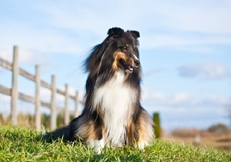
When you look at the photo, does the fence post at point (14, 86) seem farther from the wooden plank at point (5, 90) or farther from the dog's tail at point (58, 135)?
the dog's tail at point (58, 135)

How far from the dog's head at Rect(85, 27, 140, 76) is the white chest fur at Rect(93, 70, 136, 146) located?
169 millimetres

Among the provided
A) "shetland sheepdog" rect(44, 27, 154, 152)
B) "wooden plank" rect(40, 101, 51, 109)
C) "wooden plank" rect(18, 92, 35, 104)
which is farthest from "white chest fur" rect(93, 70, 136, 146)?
"wooden plank" rect(40, 101, 51, 109)

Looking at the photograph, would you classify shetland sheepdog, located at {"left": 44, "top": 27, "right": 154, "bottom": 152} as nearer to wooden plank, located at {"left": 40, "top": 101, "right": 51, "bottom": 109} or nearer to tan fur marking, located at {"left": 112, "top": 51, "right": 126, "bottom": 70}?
tan fur marking, located at {"left": 112, "top": 51, "right": 126, "bottom": 70}

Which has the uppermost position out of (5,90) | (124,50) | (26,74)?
(26,74)

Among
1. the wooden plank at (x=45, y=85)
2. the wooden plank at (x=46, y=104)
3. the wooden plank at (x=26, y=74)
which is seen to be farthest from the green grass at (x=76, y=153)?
the wooden plank at (x=46, y=104)

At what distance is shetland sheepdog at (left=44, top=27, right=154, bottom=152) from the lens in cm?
735

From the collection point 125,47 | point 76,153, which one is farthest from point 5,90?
point 76,153

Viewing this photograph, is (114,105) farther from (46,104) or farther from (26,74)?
(46,104)

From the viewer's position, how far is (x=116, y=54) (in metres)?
7.31

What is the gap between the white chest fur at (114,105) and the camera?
743 centimetres

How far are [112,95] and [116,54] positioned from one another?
2.11 ft

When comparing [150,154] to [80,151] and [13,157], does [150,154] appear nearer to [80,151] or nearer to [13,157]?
[80,151]

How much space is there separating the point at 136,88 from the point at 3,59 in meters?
6.92

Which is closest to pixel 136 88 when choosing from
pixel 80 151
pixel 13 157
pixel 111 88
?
pixel 111 88
